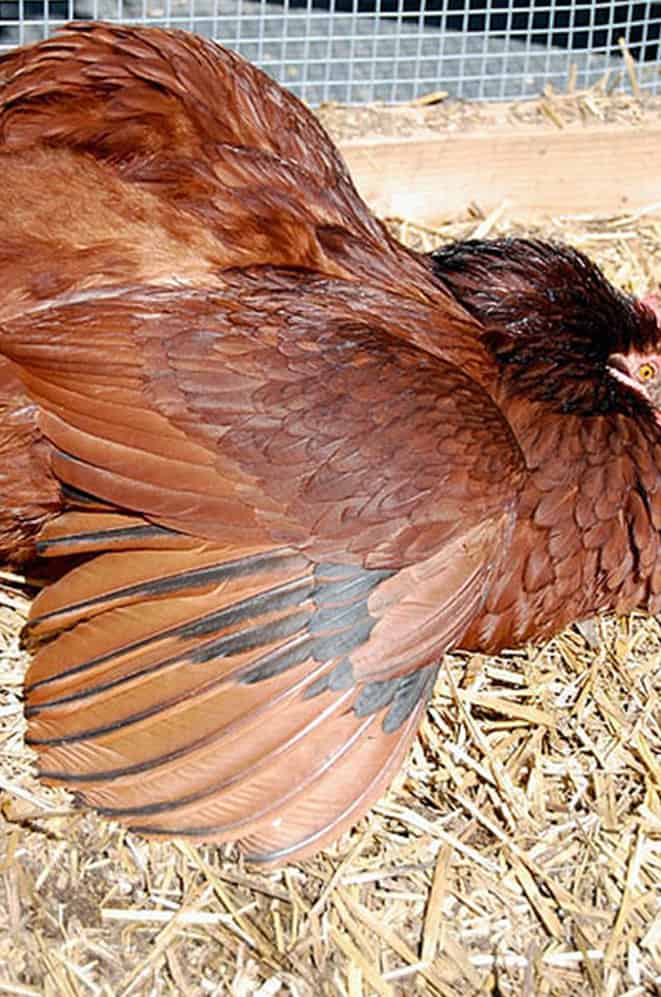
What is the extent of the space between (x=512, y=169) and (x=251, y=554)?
6.14 ft

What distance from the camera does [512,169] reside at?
138 inches

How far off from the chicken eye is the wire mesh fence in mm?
1530

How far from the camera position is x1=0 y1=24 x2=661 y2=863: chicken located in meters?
1.95

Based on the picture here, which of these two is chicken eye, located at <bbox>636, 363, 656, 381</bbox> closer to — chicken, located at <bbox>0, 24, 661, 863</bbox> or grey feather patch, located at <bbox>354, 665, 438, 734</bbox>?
chicken, located at <bbox>0, 24, 661, 863</bbox>

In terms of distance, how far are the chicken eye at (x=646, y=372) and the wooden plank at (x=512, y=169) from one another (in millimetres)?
1168

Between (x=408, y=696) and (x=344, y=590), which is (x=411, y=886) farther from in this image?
(x=344, y=590)

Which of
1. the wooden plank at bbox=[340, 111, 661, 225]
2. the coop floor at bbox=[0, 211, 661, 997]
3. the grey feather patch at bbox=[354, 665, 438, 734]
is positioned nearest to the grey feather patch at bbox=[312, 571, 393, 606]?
the grey feather patch at bbox=[354, 665, 438, 734]

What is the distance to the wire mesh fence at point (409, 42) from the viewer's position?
3857mm

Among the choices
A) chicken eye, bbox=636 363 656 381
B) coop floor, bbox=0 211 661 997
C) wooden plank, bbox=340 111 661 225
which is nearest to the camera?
coop floor, bbox=0 211 661 997

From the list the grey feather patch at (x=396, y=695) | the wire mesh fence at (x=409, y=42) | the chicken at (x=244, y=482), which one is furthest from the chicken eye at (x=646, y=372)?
the wire mesh fence at (x=409, y=42)

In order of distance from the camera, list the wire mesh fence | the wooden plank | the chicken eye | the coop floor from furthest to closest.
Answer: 1. the wire mesh fence
2. the wooden plank
3. the chicken eye
4. the coop floor

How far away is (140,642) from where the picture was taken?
1.97 m

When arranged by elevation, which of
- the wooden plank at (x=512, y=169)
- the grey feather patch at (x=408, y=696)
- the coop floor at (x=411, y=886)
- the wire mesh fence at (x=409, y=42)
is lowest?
the coop floor at (x=411, y=886)

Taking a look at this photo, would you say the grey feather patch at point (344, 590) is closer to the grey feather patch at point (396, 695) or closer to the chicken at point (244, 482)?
the chicken at point (244, 482)
